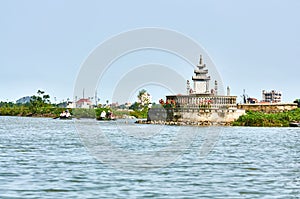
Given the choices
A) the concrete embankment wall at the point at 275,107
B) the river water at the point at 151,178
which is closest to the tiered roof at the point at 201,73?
the concrete embankment wall at the point at 275,107

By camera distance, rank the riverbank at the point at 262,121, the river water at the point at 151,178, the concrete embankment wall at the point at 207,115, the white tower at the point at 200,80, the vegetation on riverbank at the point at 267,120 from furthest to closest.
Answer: the white tower at the point at 200,80, the vegetation on riverbank at the point at 267,120, the riverbank at the point at 262,121, the concrete embankment wall at the point at 207,115, the river water at the point at 151,178

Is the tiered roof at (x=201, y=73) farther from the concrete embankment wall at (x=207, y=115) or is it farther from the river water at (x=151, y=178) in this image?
the river water at (x=151, y=178)

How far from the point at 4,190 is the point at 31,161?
10210 mm

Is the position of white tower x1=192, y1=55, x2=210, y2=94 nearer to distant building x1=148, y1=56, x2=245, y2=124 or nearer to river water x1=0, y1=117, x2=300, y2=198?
distant building x1=148, y1=56, x2=245, y2=124

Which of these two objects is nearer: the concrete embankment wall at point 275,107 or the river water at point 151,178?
the river water at point 151,178

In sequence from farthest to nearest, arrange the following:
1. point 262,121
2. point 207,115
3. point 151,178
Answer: point 262,121 < point 207,115 < point 151,178

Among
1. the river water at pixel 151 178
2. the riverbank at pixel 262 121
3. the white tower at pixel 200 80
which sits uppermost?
the white tower at pixel 200 80

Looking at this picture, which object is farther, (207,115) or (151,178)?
(207,115)

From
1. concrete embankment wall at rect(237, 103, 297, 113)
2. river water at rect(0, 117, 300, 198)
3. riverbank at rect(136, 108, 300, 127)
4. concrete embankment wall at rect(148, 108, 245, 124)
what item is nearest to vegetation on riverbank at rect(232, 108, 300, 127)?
riverbank at rect(136, 108, 300, 127)

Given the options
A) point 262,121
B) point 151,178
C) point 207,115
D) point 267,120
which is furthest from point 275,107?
point 151,178

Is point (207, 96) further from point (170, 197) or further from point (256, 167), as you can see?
point (170, 197)

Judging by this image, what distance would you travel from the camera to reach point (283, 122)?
97562mm

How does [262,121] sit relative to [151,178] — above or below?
above

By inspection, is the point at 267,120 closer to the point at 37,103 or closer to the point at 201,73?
the point at 201,73
